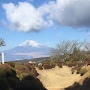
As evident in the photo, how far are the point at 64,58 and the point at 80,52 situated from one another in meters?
5.82

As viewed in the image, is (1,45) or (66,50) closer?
(1,45)

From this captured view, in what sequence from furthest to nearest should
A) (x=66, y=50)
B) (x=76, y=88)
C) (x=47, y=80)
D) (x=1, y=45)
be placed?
(x=66, y=50) → (x=1, y=45) → (x=47, y=80) → (x=76, y=88)

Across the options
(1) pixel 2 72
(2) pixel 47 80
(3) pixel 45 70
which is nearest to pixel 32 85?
(1) pixel 2 72

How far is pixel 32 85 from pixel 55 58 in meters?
72.4

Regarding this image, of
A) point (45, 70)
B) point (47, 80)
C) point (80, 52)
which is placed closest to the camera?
point (47, 80)

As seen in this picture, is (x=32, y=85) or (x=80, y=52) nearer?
(x=32, y=85)

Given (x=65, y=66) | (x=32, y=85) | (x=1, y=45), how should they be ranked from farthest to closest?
(x=65, y=66) → (x=1, y=45) → (x=32, y=85)

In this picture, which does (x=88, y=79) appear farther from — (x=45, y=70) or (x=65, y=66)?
(x=65, y=66)

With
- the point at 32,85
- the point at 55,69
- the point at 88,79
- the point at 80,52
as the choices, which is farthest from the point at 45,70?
the point at 32,85

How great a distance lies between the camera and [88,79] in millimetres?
30594

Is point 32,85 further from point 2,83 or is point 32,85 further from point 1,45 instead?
point 1,45

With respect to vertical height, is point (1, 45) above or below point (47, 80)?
above

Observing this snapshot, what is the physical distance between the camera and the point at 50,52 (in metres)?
97.6

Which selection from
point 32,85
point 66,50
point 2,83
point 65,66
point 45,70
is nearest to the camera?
point 2,83
